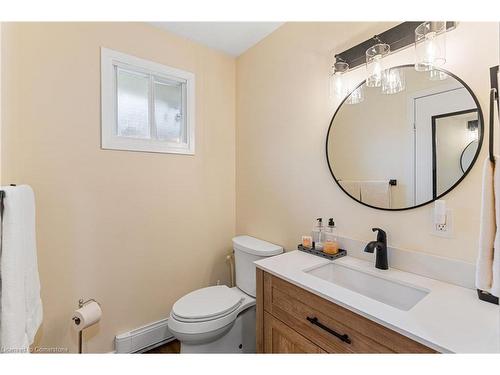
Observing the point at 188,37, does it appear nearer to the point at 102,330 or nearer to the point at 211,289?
the point at 211,289

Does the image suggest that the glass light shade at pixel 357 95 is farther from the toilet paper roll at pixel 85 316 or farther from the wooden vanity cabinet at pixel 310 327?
the toilet paper roll at pixel 85 316

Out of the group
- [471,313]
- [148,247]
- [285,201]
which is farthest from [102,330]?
[471,313]

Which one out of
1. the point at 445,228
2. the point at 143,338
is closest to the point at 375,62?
the point at 445,228

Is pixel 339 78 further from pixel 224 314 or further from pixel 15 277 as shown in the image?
pixel 15 277

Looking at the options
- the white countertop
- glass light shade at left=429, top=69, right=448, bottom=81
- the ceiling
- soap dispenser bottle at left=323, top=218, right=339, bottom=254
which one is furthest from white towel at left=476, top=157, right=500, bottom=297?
the ceiling

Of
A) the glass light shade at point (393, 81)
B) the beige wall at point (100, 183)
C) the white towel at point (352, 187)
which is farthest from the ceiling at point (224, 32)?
the white towel at point (352, 187)

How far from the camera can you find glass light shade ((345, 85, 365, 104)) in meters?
1.33

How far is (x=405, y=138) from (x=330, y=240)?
0.70m

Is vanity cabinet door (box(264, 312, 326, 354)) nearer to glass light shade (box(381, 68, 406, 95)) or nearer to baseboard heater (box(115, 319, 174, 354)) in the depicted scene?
baseboard heater (box(115, 319, 174, 354))

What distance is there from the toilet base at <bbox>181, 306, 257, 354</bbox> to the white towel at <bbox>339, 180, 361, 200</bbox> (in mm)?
1053

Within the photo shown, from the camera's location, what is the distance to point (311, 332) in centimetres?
104

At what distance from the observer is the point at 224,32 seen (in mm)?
1861

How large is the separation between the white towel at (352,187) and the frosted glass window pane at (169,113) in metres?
1.29

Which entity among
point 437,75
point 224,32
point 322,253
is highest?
point 224,32
